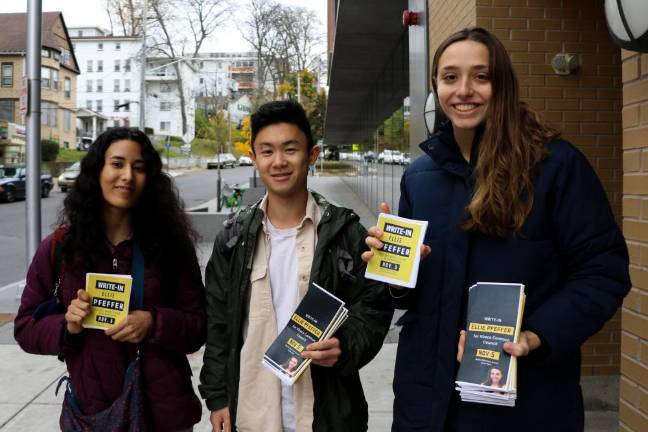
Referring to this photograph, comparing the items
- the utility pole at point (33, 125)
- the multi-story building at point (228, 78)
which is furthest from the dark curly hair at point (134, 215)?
the multi-story building at point (228, 78)

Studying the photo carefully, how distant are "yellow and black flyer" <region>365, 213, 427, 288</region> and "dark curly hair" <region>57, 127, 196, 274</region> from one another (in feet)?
3.15

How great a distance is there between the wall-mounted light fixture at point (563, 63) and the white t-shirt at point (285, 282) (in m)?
3.01

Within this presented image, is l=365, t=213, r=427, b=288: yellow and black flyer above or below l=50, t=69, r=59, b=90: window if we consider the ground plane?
below

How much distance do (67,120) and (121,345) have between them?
64094 mm

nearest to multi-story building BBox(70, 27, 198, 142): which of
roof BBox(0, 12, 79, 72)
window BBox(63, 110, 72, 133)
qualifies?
window BBox(63, 110, 72, 133)

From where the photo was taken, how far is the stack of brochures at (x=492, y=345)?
1.57 metres

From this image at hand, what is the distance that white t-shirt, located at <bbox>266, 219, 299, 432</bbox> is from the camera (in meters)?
2.22

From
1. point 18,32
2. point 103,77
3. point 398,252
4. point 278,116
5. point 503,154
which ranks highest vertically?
point 103,77

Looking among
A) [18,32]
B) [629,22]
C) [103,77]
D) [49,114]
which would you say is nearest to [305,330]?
[629,22]

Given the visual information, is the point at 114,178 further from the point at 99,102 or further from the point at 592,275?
the point at 99,102

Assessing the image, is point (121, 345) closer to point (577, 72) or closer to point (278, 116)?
point (278, 116)

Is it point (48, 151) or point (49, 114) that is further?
point (49, 114)

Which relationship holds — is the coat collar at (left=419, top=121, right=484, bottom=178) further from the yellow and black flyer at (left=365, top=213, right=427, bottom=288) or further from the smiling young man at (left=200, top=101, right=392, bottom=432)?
the smiling young man at (left=200, top=101, right=392, bottom=432)

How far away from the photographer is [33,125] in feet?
25.4
